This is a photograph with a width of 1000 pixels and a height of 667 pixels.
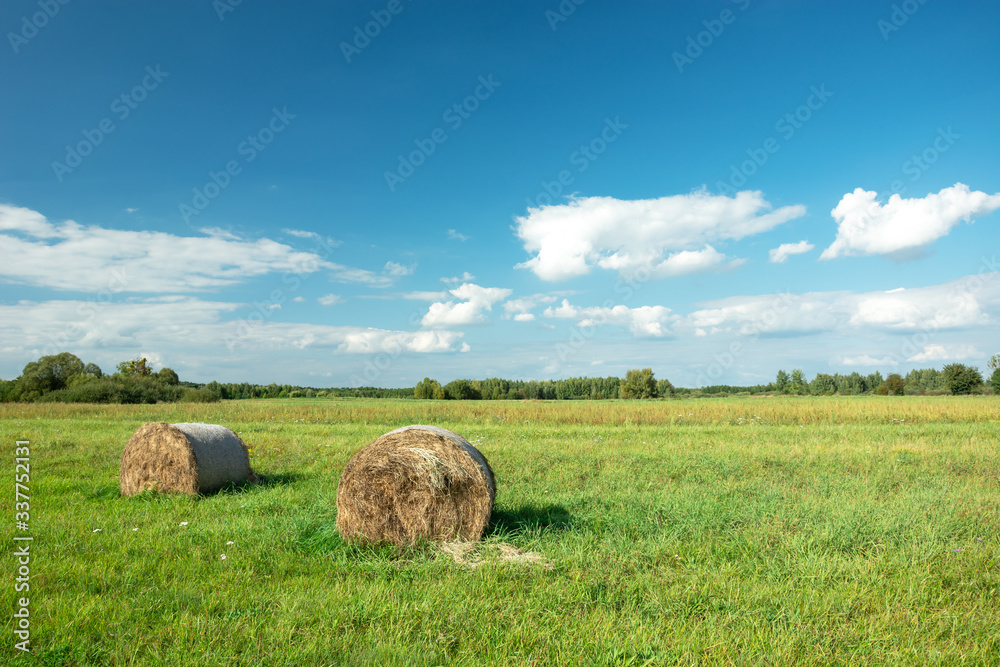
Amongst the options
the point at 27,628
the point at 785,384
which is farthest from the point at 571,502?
the point at 785,384

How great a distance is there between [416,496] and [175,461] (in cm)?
558

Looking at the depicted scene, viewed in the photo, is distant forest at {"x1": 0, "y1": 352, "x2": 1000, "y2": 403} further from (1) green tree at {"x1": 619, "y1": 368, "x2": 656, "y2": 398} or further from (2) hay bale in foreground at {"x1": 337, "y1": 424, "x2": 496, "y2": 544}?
(2) hay bale in foreground at {"x1": 337, "y1": 424, "x2": 496, "y2": 544}

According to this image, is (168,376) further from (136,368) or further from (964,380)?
(964,380)

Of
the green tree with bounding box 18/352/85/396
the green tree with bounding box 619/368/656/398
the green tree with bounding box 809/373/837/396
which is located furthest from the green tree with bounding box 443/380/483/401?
the green tree with bounding box 809/373/837/396

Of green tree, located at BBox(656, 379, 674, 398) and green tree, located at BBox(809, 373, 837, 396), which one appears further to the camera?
green tree, located at BBox(809, 373, 837, 396)

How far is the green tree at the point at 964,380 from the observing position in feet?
242

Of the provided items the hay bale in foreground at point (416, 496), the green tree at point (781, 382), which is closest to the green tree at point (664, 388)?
the green tree at point (781, 382)

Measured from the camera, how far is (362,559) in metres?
6.18

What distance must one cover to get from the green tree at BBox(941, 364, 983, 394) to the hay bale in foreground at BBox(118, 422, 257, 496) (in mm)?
92671

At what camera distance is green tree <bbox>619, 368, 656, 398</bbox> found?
7956 centimetres

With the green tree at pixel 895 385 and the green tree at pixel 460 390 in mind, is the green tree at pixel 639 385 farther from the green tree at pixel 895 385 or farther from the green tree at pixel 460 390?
the green tree at pixel 895 385

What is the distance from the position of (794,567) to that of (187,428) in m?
9.88

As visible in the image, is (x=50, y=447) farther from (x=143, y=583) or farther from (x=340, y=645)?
(x=340, y=645)

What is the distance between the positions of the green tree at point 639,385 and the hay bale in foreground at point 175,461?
242 ft
